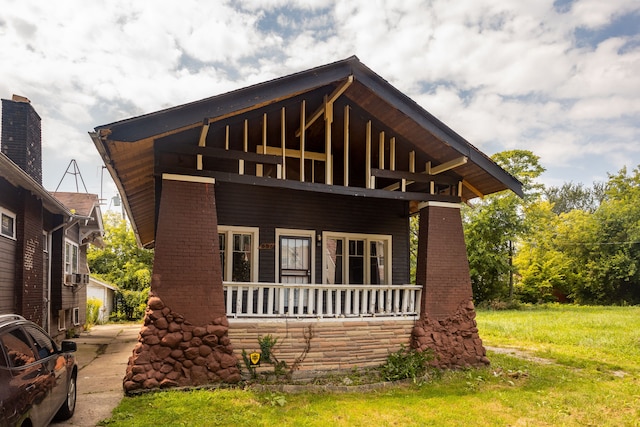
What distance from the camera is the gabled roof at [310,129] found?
7391 millimetres

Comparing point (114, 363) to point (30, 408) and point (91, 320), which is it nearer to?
point (30, 408)

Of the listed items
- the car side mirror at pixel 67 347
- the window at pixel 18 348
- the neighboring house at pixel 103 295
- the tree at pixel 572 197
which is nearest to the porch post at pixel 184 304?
the car side mirror at pixel 67 347

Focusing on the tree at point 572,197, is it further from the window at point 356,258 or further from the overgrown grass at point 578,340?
the window at point 356,258

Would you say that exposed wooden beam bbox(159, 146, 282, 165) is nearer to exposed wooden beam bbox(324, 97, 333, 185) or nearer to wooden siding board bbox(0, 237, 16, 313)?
exposed wooden beam bbox(324, 97, 333, 185)

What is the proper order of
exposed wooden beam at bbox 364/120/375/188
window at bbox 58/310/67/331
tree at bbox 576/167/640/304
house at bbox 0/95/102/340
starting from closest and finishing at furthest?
exposed wooden beam at bbox 364/120/375/188, house at bbox 0/95/102/340, window at bbox 58/310/67/331, tree at bbox 576/167/640/304

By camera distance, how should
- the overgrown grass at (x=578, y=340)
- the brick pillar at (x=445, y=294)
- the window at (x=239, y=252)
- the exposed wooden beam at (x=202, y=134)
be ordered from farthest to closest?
the overgrown grass at (x=578, y=340) < the window at (x=239, y=252) < the brick pillar at (x=445, y=294) < the exposed wooden beam at (x=202, y=134)

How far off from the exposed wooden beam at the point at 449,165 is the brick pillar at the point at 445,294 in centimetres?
81

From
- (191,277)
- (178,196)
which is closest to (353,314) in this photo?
(191,277)

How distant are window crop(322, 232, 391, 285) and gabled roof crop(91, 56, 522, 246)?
102 inches

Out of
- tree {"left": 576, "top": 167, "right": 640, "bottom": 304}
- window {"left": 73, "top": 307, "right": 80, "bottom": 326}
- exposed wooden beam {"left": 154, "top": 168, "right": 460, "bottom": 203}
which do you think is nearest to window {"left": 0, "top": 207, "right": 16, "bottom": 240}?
exposed wooden beam {"left": 154, "top": 168, "right": 460, "bottom": 203}

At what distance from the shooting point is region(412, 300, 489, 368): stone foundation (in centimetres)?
916

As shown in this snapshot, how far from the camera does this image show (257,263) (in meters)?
10.1

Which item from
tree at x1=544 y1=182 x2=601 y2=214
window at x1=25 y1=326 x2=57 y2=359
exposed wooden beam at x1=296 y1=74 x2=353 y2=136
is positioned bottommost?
window at x1=25 y1=326 x2=57 y2=359

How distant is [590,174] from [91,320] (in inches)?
2538
